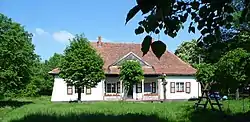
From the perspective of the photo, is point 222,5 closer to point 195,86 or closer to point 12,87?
point 12,87

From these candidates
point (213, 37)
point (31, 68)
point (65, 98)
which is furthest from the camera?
point (65, 98)

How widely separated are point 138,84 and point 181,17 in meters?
43.1

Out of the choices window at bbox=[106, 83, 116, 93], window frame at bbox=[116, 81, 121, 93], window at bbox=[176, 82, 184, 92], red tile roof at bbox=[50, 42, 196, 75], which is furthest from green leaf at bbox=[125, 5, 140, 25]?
window at bbox=[176, 82, 184, 92]

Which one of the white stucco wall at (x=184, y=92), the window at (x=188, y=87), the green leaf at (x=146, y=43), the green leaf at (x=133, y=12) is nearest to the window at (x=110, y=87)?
the white stucco wall at (x=184, y=92)

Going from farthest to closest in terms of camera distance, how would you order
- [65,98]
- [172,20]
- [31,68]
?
[65,98]
[31,68]
[172,20]

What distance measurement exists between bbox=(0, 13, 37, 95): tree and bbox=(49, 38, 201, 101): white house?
972 cm

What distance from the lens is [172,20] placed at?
2.88 m

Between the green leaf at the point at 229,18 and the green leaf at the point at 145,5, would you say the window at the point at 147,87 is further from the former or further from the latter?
the green leaf at the point at 145,5

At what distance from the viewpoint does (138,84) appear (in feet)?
155

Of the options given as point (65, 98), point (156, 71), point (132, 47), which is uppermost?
point (132, 47)

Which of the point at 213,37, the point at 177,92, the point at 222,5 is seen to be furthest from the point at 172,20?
the point at 177,92

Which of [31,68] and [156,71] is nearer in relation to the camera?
[31,68]

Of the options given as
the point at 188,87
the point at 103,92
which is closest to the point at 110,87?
the point at 103,92

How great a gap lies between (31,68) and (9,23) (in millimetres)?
4676
